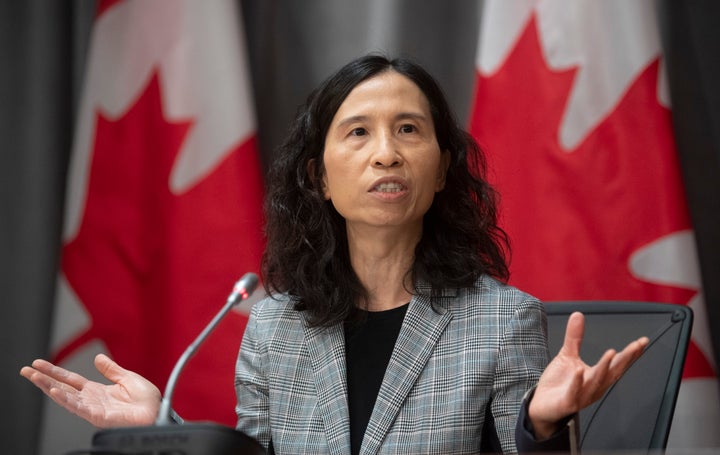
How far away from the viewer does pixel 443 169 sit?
2.08 metres

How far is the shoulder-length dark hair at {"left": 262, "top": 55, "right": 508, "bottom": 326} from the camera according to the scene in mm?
2006

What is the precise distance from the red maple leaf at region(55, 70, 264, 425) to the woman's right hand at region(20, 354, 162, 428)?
1.18m

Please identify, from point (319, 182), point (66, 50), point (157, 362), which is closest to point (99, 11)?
point (66, 50)

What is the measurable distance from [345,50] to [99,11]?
0.79 meters

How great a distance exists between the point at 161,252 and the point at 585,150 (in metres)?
1.34

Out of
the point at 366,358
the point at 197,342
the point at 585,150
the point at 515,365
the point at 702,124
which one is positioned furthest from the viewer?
the point at 702,124

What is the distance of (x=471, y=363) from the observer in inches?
72.1

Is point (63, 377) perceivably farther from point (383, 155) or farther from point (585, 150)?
point (585, 150)

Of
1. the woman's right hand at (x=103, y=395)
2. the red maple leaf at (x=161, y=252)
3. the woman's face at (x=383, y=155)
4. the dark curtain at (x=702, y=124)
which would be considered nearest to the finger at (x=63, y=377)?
the woman's right hand at (x=103, y=395)

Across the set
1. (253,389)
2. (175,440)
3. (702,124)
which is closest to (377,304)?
(253,389)

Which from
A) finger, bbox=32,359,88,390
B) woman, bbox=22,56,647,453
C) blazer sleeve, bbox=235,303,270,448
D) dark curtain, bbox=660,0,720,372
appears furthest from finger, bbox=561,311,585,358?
dark curtain, bbox=660,0,720,372

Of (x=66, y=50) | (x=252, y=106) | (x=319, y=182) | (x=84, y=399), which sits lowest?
(x=84, y=399)

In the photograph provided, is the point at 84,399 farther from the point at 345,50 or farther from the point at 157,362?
the point at 345,50

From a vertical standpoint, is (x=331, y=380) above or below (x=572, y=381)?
below
